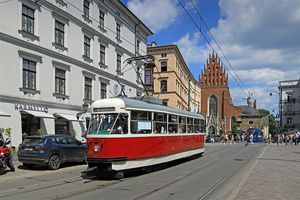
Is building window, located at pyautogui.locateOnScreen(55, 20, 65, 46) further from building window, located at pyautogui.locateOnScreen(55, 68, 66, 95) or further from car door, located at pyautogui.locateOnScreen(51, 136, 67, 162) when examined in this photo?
car door, located at pyautogui.locateOnScreen(51, 136, 67, 162)

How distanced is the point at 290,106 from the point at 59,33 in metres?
87.1

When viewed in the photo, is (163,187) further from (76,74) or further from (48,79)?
(76,74)

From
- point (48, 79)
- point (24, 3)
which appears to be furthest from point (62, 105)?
point (24, 3)

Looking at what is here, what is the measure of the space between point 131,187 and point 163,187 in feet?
3.31

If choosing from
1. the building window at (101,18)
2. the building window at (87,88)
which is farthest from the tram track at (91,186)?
the building window at (101,18)

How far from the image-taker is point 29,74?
78.2 ft

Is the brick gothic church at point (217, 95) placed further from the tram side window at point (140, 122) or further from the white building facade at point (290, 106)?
the tram side window at point (140, 122)

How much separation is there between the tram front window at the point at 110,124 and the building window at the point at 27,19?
11.6 metres

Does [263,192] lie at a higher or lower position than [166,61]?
lower

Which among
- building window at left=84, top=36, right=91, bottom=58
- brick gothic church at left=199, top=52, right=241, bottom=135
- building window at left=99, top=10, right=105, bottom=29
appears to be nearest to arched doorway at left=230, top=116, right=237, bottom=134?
brick gothic church at left=199, top=52, right=241, bottom=135

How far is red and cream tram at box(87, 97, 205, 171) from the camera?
1387 centimetres

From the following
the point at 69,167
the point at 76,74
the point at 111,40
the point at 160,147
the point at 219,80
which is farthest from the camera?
the point at 219,80

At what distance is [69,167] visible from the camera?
18.2 meters

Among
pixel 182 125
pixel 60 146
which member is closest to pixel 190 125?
pixel 182 125
